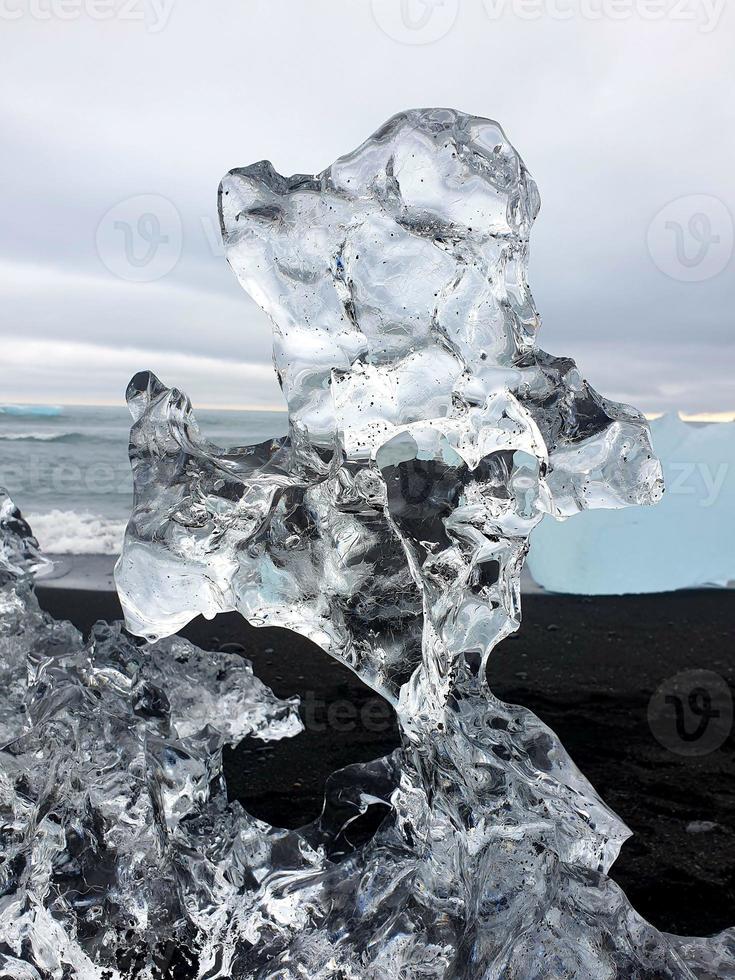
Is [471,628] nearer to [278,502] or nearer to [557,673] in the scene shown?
[278,502]

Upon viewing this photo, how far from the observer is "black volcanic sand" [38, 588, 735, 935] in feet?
7.00

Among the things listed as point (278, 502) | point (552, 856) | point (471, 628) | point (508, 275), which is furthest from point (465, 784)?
point (508, 275)

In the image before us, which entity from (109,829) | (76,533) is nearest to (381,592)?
(109,829)

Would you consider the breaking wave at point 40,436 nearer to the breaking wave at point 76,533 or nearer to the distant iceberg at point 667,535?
the breaking wave at point 76,533

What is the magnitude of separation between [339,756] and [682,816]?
115 centimetres

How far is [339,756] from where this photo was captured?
278cm

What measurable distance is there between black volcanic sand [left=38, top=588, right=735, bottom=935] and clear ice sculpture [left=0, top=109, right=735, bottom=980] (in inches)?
12.5

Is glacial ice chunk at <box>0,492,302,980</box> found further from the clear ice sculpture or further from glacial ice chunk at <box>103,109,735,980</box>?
glacial ice chunk at <box>103,109,735,980</box>
